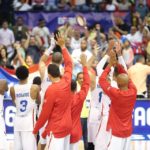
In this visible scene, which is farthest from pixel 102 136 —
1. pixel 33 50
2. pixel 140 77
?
pixel 33 50

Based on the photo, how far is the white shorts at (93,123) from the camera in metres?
15.2

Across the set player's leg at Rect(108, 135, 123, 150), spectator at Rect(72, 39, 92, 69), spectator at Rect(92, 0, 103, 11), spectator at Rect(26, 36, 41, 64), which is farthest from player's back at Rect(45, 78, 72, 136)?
spectator at Rect(92, 0, 103, 11)

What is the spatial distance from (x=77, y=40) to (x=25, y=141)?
30.2 feet

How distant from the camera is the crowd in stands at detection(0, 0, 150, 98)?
21.6 m

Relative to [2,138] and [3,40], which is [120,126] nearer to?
[2,138]

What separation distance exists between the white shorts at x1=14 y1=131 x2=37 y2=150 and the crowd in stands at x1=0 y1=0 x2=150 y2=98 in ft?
20.5

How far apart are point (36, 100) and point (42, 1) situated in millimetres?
12858

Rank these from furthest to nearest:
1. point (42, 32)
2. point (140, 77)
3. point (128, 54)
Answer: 1. point (42, 32)
2. point (128, 54)
3. point (140, 77)

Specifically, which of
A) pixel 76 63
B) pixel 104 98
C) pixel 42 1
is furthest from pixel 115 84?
pixel 42 1

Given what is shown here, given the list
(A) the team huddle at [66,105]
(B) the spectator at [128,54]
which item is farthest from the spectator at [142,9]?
(A) the team huddle at [66,105]

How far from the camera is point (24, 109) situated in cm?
1408

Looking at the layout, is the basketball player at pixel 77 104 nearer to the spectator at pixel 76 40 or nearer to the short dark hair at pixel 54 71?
the short dark hair at pixel 54 71

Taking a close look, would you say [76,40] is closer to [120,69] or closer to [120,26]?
[120,26]

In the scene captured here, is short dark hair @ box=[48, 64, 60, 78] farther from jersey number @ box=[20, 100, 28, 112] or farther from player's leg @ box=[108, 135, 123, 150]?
player's leg @ box=[108, 135, 123, 150]
